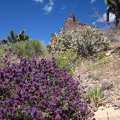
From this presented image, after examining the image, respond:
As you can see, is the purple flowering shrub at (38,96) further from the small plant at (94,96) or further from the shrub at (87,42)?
the shrub at (87,42)

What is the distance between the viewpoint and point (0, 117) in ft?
11.2

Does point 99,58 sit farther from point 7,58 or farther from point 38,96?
point 38,96

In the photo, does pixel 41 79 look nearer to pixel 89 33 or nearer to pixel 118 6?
pixel 89 33

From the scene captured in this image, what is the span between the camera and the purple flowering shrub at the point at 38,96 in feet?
11.5

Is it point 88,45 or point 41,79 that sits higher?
point 88,45

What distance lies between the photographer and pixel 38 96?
369cm

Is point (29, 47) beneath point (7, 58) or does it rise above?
above

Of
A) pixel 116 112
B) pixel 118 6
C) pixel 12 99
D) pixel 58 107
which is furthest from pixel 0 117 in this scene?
pixel 118 6

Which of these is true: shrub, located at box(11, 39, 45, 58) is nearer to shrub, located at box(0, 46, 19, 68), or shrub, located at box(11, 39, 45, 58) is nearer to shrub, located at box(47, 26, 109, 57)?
shrub, located at box(47, 26, 109, 57)

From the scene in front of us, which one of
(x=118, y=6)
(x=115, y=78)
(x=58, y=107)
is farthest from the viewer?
(x=118, y=6)

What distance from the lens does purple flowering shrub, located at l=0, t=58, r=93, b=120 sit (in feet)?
11.5

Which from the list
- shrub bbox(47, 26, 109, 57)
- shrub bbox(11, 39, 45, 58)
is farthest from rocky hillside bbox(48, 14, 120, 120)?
shrub bbox(11, 39, 45, 58)

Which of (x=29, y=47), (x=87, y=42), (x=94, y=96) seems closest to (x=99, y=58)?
(x=87, y=42)

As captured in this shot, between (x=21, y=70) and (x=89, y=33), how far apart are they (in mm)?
8978
